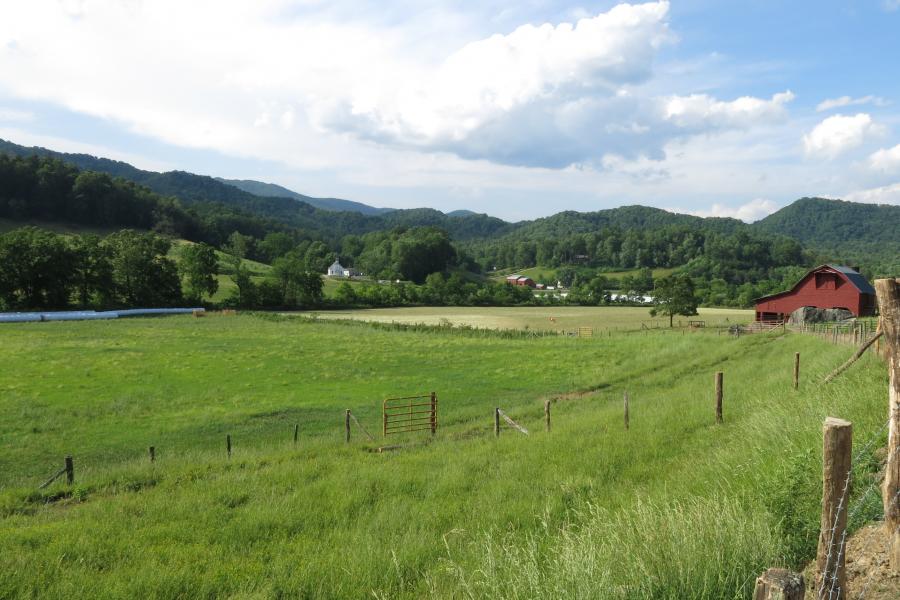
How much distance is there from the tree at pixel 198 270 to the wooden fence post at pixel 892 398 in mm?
96213

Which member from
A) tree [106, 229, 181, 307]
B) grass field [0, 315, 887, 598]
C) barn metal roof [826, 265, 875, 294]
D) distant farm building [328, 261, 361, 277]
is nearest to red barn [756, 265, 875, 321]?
barn metal roof [826, 265, 875, 294]

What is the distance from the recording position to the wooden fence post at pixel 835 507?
442 cm

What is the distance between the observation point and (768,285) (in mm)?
134500

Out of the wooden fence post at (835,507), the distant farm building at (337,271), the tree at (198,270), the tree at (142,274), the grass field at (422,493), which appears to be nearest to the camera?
the wooden fence post at (835,507)

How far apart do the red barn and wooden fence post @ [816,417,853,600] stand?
57508 mm

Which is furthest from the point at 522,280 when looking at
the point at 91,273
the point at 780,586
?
the point at 780,586

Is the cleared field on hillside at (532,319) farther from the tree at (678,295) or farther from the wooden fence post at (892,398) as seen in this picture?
the wooden fence post at (892,398)

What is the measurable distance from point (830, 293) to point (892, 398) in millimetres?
57837

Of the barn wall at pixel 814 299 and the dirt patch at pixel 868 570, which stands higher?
the barn wall at pixel 814 299

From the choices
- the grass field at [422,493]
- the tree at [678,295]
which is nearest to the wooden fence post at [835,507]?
the grass field at [422,493]

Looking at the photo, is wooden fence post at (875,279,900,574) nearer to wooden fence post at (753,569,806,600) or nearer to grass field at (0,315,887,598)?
grass field at (0,315,887,598)

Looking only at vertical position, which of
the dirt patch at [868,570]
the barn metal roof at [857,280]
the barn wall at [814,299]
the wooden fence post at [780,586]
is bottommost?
the dirt patch at [868,570]

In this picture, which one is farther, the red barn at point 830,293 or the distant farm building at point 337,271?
the distant farm building at point 337,271

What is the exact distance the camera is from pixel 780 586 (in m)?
3.36
